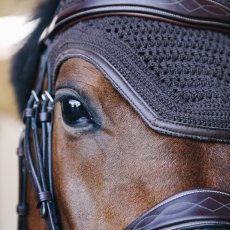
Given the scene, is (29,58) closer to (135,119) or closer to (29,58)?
(29,58)

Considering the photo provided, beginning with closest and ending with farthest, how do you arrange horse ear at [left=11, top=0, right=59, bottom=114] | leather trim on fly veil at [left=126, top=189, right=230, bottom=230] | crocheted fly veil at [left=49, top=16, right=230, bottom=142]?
leather trim on fly veil at [left=126, top=189, right=230, bottom=230] < crocheted fly veil at [left=49, top=16, right=230, bottom=142] < horse ear at [left=11, top=0, right=59, bottom=114]

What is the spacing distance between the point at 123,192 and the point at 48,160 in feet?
1.01

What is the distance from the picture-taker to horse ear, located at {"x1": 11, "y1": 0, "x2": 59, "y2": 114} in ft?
5.61

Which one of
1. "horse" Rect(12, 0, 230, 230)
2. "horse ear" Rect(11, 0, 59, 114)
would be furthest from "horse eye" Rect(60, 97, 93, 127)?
"horse ear" Rect(11, 0, 59, 114)

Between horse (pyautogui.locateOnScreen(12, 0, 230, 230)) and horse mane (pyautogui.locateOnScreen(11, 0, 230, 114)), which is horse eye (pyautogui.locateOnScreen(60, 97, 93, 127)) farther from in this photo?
horse mane (pyautogui.locateOnScreen(11, 0, 230, 114))

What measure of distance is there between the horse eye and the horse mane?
0.42 meters

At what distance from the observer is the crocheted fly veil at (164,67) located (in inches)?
47.0

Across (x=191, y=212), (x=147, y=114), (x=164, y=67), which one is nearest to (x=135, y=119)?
(x=147, y=114)

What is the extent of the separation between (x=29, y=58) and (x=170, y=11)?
571 mm

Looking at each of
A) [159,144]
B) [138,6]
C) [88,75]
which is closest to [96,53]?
[88,75]

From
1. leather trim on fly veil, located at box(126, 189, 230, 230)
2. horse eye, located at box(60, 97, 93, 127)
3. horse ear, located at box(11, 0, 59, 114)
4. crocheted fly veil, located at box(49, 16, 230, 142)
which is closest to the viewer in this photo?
leather trim on fly veil, located at box(126, 189, 230, 230)

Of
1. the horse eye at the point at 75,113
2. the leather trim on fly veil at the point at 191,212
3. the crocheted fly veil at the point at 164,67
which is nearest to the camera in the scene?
the leather trim on fly veil at the point at 191,212

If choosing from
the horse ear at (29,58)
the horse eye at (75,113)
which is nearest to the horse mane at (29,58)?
the horse ear at (29,58)

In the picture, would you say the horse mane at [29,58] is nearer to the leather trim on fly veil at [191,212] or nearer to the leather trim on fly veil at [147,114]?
the leather trim on fly veil at [147,114]
